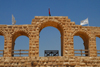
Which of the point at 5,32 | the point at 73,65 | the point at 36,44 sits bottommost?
the point at 73,65

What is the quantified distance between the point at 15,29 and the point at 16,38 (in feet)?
11.5

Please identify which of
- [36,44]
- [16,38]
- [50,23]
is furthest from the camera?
[16,38]

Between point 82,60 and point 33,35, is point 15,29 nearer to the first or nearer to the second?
point 33,35

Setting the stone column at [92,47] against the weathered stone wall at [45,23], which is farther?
the stone column at [92,47]

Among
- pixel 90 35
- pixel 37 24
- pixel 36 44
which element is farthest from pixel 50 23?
pixel 90 35

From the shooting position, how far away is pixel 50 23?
19.6 m

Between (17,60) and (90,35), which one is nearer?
(17,60)

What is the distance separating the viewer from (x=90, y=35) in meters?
19.2

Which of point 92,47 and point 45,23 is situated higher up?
point 45,23

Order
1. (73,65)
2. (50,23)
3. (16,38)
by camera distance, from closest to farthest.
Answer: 1. (73,65)
2. (50,23)
3. (16,38)

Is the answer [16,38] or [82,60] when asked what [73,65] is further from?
[16,38]

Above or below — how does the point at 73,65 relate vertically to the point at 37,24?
below

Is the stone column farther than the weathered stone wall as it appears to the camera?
Yes

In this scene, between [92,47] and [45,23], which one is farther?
[45,23]
